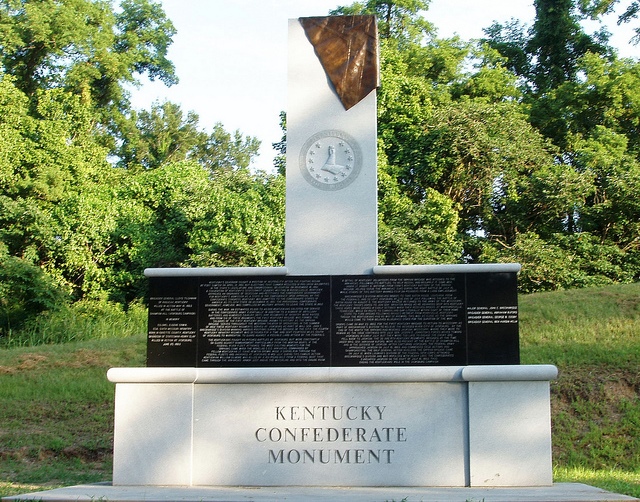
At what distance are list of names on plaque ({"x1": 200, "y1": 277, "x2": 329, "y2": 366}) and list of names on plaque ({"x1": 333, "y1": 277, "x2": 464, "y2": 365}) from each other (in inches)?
10.3

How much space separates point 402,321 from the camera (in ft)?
28.1

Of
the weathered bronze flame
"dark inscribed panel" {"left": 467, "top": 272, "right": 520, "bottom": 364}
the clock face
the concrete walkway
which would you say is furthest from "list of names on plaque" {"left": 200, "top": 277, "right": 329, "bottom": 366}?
the weathered bronze flame

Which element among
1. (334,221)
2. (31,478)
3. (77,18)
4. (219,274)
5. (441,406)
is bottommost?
(31,478)

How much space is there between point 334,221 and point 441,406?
2.27 m

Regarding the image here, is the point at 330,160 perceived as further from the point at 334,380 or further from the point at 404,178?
the point at 404,178

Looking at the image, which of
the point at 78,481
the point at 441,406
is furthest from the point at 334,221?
the point at 78,481

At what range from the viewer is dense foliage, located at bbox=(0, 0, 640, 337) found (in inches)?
832

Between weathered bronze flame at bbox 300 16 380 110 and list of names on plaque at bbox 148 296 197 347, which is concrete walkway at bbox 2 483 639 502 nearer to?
list of names on plaque at bbox 148 296 197 347

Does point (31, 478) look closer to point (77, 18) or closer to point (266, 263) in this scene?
point (266, 263)

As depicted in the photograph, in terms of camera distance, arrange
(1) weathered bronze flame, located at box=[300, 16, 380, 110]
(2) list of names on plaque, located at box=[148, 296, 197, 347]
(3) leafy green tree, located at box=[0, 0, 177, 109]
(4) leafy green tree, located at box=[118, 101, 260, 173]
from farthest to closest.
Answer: (4) leafy green tree, located at box=[118, 101, 260, 173], (3) leafy green tree, located at box=[0, 0, 177, 109], (1) weathered bronze flame, located at box=[300, 16, 380, 110], (2) list of names on plaque, located at box=[148, 296, 197, 347]

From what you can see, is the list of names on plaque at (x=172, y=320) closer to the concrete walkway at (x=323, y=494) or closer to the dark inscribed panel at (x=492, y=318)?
the concrete walkway at (x=323, y=494)

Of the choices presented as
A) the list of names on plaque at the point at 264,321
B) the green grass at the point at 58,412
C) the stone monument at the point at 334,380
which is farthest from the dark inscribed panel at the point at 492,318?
the green grass at the point at 58,412

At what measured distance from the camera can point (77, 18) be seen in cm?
2752

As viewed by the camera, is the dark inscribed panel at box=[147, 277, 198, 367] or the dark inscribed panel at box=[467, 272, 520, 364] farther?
the dark inscribed panel at box=[147, 277, 198, 367]
